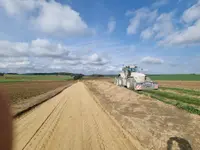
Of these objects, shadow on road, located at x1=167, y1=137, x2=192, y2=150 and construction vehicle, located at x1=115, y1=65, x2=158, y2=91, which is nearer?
shadow on road, located at x1=167, y1=137, x2=192, y2=150

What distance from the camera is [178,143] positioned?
5527 millimetres

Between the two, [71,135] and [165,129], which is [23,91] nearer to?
[71,135]

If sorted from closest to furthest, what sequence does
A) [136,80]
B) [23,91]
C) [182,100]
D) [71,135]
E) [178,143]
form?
[178,143]
[71,135]
[182,100]
[136,80]
[23,91]

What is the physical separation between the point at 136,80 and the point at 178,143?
60.3 feet

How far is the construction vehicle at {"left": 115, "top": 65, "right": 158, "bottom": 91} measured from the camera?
21281mm

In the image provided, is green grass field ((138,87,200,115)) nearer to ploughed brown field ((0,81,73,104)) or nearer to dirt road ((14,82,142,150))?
dirt road ((14,82,142,150))

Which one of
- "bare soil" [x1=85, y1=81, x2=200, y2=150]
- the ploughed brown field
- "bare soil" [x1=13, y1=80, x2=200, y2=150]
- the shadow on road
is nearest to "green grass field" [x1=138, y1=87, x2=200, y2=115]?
"bare soil" [x1=85, y1=81, x2=200, y2=150]

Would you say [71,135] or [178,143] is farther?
[71,135]

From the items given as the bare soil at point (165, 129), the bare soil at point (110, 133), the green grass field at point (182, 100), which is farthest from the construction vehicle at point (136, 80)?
the bare soil at point (110, 133)

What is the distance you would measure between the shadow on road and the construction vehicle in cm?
1555

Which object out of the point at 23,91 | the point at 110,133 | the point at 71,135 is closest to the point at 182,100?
the point at 110,133

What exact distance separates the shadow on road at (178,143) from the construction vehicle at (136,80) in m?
15.6

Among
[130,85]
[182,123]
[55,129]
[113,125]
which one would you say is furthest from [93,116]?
[130,85]

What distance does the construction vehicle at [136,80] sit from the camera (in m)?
21.3
